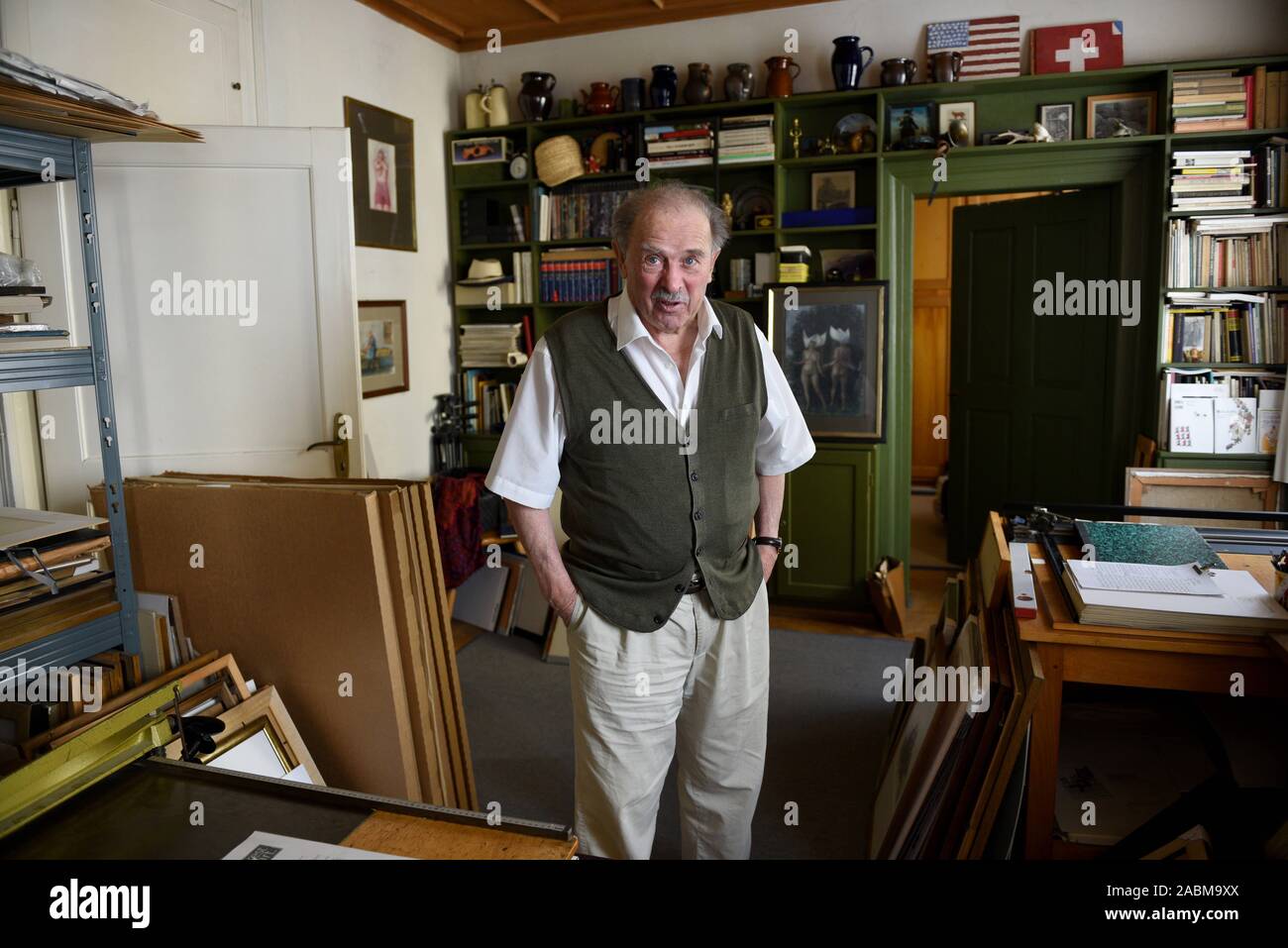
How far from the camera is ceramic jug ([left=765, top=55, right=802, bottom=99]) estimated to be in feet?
15.6

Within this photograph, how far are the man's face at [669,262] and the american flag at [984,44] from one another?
327 centimetres

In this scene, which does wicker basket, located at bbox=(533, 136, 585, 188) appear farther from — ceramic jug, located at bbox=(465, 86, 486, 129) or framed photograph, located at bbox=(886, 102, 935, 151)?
framed photograph, located at bbox=(886, 102, 935, 151)

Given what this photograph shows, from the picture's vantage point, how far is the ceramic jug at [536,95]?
16.7 feet

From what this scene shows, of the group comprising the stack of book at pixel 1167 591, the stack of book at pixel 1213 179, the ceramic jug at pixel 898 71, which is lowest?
the stack of book at pixel 1167 591

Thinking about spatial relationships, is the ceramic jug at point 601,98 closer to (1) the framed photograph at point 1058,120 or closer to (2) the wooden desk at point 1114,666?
(1) the framed photograph at point 1058,120

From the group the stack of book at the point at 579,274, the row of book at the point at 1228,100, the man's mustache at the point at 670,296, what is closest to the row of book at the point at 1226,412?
the row of book at the point at 1228,100

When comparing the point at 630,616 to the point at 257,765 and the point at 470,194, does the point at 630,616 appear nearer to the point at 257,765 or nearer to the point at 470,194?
the point at 257,765

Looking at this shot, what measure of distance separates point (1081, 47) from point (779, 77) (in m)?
1.41

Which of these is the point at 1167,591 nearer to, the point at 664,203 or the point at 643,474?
the point at 643,474

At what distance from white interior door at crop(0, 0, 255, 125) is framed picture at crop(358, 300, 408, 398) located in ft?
3.45

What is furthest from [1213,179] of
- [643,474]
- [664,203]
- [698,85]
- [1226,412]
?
[643,474]
